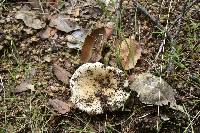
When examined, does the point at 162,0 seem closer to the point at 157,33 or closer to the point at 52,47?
the point at 157,33

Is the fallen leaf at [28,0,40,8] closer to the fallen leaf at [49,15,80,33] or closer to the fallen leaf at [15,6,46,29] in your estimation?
the fallen leaf at [15,6,46,29]

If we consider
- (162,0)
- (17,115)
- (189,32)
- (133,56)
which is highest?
(162,0)

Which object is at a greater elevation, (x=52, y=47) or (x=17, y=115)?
(x=52, y=47)

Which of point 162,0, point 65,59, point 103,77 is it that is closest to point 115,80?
point 103,77

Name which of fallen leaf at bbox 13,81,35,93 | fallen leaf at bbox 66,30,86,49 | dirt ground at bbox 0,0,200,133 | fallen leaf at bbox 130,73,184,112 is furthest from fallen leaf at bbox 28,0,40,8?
fallen leaf at bbox 130,73,184,112

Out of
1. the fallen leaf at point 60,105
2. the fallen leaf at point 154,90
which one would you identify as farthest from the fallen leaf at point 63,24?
the fallen leaf at point 154,90

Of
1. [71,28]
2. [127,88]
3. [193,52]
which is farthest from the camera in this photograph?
[71,28]
